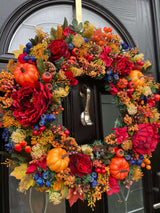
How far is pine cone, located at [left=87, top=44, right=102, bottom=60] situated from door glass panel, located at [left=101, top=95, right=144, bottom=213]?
0.55 ft

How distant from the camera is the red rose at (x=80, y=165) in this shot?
607 mm

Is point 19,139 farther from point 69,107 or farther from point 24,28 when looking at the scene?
point 24,28

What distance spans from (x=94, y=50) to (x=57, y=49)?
0.15 metres

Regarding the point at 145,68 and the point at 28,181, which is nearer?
the point at 28,181

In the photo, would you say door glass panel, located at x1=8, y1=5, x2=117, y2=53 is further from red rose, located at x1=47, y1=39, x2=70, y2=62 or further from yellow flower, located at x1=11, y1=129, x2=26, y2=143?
yellow flower, located at x1=11, y1=129, x2=26, y2=143

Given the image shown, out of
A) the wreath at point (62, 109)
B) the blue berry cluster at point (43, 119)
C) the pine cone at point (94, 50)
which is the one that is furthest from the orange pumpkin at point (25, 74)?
the pine cone at point (94, 50)

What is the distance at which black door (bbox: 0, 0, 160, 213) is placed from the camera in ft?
2.43

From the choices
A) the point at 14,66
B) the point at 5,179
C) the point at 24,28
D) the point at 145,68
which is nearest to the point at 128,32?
the point at 145,68

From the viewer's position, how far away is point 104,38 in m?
0.76

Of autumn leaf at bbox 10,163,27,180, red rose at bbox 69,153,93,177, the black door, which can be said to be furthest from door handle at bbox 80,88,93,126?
autumn leaf at bbox 10,163,27,180

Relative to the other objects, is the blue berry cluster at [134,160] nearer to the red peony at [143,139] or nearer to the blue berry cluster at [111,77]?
the red peony at [143,139]

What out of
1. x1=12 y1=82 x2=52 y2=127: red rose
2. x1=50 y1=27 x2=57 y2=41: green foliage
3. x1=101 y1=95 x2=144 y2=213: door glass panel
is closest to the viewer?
x1=12 y1=82 x2=52 y2=127: red rose

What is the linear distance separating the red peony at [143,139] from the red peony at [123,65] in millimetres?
208

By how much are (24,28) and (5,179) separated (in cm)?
60
